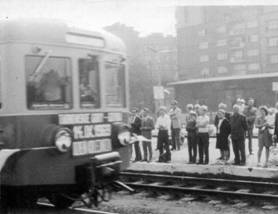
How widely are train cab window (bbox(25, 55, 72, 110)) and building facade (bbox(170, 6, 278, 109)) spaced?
4978 centimetres

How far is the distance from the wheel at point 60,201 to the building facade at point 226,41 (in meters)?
48.8

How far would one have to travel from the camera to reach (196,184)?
973 cm

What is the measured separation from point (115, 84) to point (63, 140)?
1.48 meters

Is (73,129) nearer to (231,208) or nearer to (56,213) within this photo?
(56,213)

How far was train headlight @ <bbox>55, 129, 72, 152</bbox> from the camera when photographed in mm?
5910

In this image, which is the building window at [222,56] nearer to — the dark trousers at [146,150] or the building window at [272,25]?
the building window at [272,25]

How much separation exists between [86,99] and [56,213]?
1.88 metres

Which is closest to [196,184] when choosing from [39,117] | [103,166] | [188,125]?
[188,125]

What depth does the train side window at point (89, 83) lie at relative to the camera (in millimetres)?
6449

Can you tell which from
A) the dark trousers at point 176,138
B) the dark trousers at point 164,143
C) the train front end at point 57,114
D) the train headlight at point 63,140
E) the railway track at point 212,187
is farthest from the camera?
the dark trousers at point 176,138

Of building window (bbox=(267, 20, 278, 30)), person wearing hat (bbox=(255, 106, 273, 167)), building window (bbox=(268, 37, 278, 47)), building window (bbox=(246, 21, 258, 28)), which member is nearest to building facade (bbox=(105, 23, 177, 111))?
building window (bbox=(246, 21, 258, 28))

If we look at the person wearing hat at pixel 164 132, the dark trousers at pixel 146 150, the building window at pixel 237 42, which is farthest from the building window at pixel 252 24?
the person wearing hat at pixel 164 132

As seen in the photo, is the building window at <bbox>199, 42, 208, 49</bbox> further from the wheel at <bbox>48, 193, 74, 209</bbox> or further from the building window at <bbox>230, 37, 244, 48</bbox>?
the wheel at <bbox>48, 193, 74, 209</bbox>

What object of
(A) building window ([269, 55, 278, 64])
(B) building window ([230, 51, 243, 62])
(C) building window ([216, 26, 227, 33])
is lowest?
(A) building window ([269, 55, 278, 64])
